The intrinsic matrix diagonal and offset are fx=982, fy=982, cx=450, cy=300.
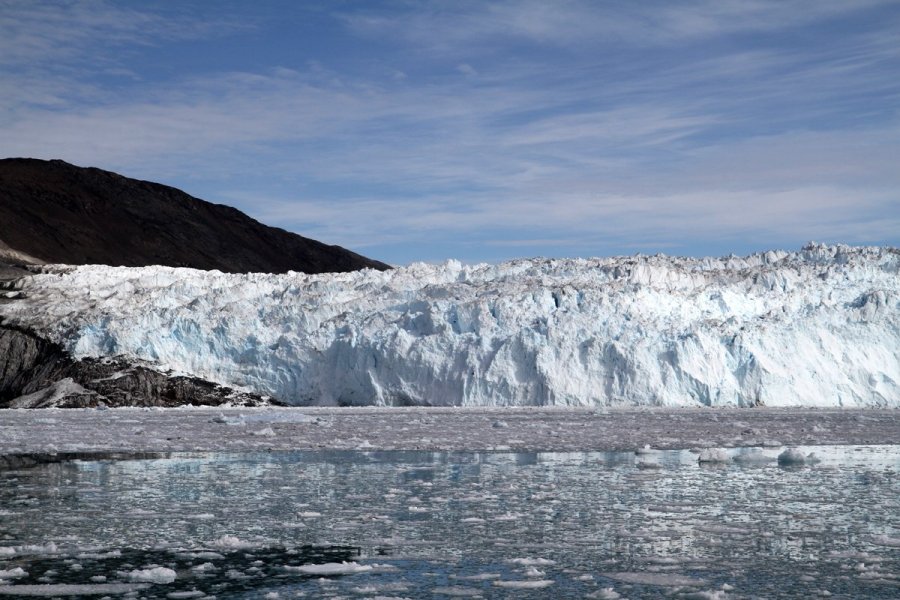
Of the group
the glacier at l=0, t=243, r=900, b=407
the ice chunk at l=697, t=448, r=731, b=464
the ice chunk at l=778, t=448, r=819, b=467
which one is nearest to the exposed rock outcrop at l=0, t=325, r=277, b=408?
the glacier at l=0, t=243, r=900, b=407

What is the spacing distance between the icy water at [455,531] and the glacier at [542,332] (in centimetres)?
1385

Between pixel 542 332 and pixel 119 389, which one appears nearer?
pixel 542 332

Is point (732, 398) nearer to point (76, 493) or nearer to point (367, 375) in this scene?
point (367, 375)

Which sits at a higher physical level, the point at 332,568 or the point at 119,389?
the point at 119,389

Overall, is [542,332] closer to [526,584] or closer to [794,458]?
[794,458]

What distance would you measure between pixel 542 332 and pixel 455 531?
18.8 m

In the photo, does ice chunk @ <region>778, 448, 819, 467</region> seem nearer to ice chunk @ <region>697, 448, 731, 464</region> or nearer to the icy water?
the icy water

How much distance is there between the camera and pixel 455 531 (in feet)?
25.1

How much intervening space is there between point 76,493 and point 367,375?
1831 cm

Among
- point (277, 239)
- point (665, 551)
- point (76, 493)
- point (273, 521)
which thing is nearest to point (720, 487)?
point (665, 551)

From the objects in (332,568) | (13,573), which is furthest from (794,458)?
(13,573)

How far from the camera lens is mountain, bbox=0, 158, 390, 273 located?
6969 centimetres

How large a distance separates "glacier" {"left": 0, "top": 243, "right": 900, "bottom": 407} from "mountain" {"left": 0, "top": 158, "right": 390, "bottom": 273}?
38118 mm

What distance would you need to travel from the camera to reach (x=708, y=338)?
85.7 ft
